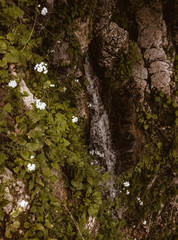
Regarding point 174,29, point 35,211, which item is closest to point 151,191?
point 35,211

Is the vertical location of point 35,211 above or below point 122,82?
below

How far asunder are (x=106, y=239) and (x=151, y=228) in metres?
2.16

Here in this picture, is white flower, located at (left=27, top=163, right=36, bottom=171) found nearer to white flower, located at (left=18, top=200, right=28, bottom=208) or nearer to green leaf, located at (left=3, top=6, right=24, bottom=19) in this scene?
white flower, located at (left=18, top=200, right=28, bottom=208)

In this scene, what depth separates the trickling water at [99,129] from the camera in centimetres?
546

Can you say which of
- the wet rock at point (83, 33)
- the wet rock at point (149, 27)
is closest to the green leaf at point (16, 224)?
the wet rock at point (83, 33)

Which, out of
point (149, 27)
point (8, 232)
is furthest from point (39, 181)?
point (149, 27)

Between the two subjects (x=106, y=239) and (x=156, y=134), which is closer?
(x=106, y=239)

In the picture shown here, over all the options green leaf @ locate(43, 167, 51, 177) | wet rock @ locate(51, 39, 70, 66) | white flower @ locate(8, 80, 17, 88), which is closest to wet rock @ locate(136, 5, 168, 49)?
wet rock @ locate(51, 39, 70, 66)

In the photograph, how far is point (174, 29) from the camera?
5.75 m

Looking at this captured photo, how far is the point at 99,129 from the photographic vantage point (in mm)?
5660

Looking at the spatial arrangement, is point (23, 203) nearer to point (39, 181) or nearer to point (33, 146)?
point (39, 181)

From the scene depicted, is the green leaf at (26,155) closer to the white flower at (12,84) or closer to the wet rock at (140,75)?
the white flower at (12,84)

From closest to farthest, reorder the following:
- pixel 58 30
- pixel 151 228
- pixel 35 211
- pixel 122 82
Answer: pixel 35 211 → pixel 58 30 → pixel 122 82 → pixel 151 228

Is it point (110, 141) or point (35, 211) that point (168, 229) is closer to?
point (110, 141)
